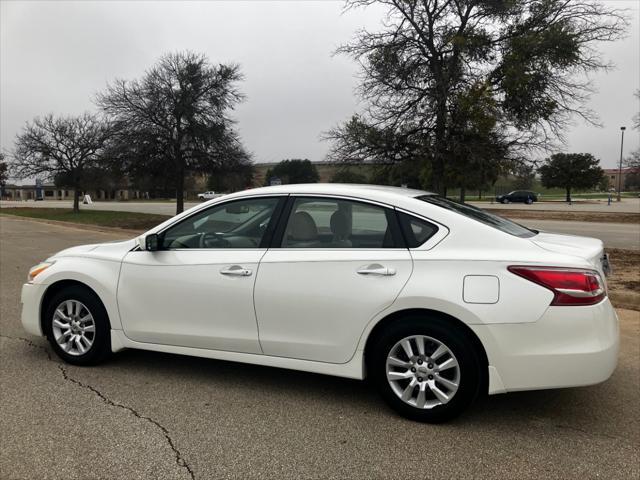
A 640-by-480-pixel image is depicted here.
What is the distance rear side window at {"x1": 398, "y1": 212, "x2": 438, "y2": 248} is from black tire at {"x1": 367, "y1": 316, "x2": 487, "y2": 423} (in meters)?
0.50

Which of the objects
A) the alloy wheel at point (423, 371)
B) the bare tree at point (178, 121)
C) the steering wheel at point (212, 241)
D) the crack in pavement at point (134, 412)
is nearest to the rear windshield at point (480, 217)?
the alloy wheel at point (423, 371)

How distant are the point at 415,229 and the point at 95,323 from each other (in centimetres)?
269

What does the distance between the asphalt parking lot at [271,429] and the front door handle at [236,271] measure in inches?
35.6

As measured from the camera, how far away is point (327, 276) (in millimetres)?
3391

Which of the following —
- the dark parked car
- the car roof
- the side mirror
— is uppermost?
the dark parked car

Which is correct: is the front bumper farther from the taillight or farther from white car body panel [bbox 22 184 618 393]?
the taillight

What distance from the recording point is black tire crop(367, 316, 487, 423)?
3.10 metres

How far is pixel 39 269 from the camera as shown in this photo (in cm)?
440

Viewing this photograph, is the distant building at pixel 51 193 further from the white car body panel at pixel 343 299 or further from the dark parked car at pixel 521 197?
the white car body panel at pixel 343 299

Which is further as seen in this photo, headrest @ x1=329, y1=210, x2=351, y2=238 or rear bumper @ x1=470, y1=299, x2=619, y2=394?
headrest @ x1=329, y1=210, x2=351, y2=238

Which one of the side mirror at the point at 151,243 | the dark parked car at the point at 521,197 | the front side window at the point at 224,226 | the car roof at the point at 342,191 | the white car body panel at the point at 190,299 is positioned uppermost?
the dark parked car at the point at 521,197

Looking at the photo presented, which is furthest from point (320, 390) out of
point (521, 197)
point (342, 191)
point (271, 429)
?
point (521, 197)

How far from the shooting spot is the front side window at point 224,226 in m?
3.83

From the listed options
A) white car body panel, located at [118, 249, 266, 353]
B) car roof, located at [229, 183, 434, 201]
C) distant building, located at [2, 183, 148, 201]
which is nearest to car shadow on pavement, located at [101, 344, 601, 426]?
white car body panel, located at [118, 249, 266, 353]
